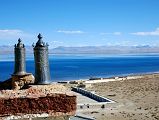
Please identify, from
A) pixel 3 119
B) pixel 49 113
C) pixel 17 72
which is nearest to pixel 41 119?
pixel 49 113

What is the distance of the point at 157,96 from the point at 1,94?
30.1 metres

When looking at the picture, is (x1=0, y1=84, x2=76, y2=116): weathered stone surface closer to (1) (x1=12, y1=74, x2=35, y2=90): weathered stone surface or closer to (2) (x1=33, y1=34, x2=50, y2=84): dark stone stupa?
(2) (x1=33, y1=34, x2=50, y2=84): dark stone stupa

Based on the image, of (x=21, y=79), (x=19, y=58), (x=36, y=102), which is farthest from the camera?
(x=19, y=58)

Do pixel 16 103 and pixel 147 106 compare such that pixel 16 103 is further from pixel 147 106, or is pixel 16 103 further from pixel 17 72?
pixel 147 106

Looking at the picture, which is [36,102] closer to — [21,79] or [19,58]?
[21,79]

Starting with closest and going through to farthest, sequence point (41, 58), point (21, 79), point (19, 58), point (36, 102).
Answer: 1. point (36, 102)
2. point (41, 58)
3. point (21, 79)
4. point (19, 58)

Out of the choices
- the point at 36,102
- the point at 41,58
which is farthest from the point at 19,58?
the point at 36,102

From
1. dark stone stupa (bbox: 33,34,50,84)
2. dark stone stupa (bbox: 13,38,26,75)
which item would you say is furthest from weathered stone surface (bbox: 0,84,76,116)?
dark stone stupa (bbox: 13,38,26,75)

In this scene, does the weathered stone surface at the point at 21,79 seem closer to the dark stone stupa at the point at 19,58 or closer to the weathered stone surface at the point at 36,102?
the dark stone stupa at the point at 19,58

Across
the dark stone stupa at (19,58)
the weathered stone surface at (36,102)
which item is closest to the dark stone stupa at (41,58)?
the weathered stone surface at (36,102)

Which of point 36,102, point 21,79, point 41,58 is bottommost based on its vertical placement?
point 36,102

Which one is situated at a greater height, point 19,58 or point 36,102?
point 19,58

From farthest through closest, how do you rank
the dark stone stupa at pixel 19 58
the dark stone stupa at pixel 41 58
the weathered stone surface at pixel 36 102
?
the dark stone stupa at pixel 19 58, the dark stone stupa at pixel 41 58, the weathered stone surface at pixel 36 102

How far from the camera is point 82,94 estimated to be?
3503 cm
